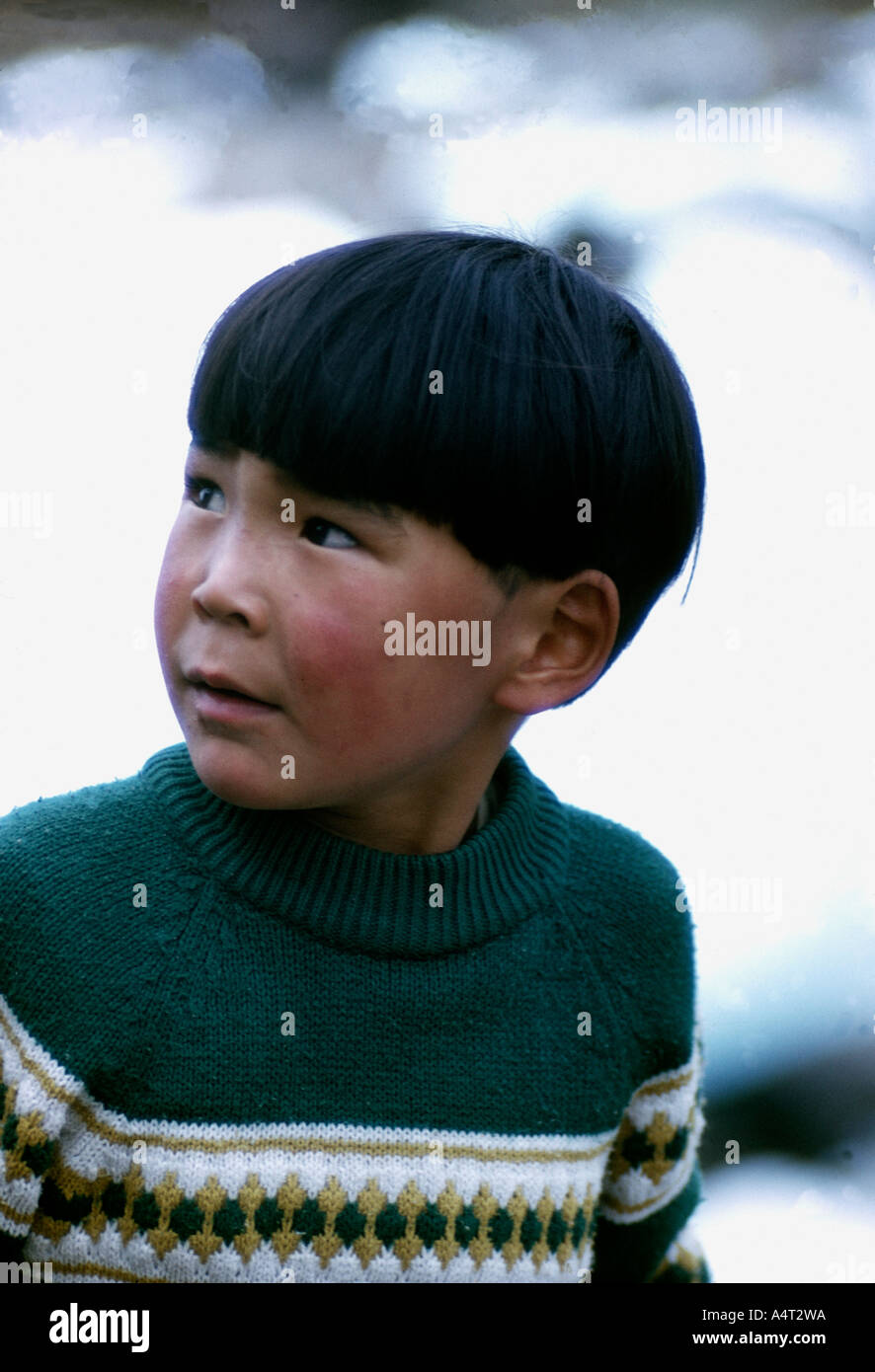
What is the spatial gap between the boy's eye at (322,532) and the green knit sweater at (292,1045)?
165 mm

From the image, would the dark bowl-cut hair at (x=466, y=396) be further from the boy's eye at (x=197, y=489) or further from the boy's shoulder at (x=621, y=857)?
the boy's shoulder at (x=621, y=857)

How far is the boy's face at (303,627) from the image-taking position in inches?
28.8

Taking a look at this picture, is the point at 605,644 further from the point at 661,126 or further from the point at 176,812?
the point at 661,126

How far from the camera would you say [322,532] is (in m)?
0.74

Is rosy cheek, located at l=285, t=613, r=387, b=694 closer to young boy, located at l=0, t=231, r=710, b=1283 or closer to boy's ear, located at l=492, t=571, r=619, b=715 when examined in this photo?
young boy, located at l=0, t=231, r=710, b=1283

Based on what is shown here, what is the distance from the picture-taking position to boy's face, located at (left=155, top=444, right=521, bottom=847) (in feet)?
2.40

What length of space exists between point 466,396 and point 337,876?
10.5 inches

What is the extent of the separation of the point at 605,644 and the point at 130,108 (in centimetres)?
81

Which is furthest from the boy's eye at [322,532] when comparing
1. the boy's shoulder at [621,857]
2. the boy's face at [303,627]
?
the boy's shoulder at [621,857]

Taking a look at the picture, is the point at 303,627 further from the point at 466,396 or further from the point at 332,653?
the point at 466,396

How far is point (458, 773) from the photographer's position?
2.82ft

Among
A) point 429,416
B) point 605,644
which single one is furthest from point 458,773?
point 429,416

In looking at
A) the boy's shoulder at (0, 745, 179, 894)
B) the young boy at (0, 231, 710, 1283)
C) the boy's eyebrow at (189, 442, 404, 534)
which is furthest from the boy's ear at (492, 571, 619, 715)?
the boy's shoulder at (0, 745, 179, 894)
